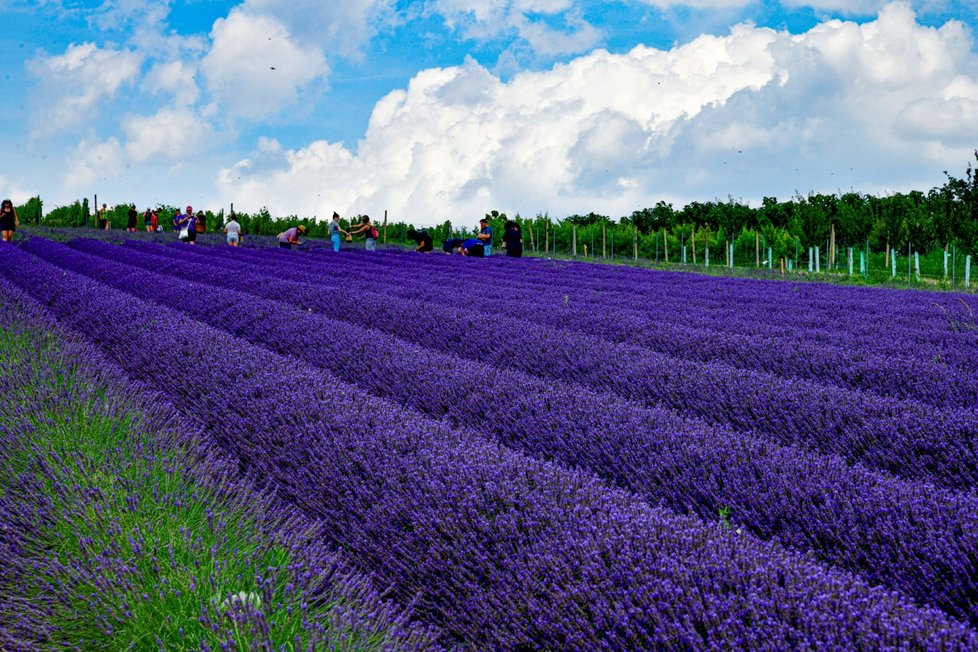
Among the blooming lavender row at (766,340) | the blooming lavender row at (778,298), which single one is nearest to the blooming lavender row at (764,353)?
the blooming lavender row at (766,340)

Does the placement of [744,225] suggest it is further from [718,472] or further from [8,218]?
[718,472]

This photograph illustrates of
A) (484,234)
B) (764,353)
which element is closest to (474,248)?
(484,234)

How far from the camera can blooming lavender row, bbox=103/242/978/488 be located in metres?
3.54

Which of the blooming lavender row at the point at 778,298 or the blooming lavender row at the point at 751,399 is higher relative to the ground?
the blooming lavender row at the point at 778,298

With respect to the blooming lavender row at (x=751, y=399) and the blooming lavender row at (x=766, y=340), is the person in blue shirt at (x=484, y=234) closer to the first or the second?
the blooming lavender row at (x=766, y=340)

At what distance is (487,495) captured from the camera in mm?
2447

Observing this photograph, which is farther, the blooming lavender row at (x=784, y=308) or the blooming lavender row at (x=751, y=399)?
the blooming lavender row at (x=784, y=308)

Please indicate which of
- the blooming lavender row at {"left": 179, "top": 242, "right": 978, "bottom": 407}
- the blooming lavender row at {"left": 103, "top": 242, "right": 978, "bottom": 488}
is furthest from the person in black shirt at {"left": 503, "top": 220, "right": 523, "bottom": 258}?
the blooming lavender row at {"left": 103, "top": 242, "right": 978, "bottom": 488}

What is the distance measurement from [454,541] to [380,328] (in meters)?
5.17

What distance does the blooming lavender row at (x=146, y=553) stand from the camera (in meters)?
1.91

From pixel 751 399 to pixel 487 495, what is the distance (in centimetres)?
221

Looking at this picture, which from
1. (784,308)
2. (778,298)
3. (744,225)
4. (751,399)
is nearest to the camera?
(751,399)

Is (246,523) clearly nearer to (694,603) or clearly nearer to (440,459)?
(440,459)

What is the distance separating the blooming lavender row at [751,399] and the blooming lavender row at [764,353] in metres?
0.74
